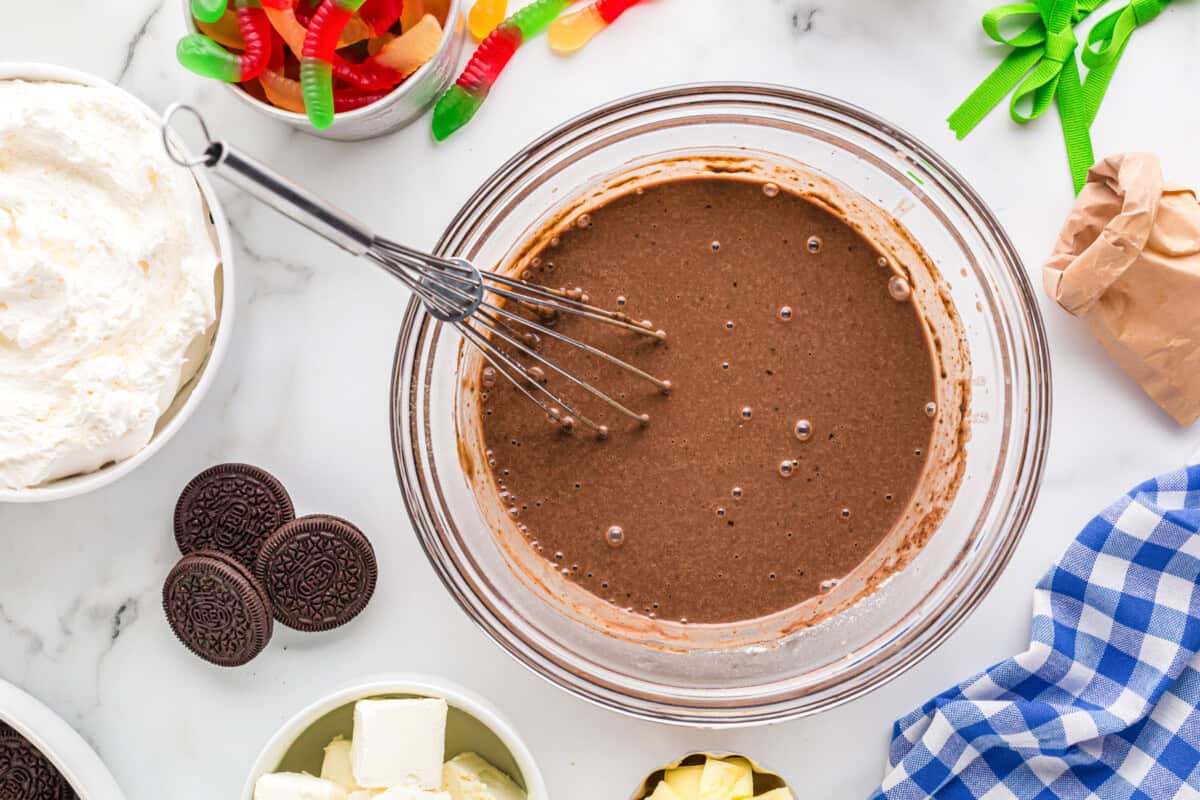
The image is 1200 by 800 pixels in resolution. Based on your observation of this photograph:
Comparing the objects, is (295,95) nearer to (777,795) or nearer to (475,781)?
(475,781)

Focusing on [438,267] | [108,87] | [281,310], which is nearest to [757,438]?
[438,267]

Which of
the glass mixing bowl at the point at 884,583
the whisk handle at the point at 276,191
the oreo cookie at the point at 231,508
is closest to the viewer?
the whisk handle at the point at 276,191

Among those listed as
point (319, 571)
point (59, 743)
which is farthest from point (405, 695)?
point (59, 743)

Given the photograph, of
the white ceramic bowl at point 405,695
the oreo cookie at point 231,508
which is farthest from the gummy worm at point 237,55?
the white ceramic bowl at point 405,695

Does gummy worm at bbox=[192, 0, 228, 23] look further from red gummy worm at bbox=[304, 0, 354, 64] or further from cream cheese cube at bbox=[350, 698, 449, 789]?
cream cheese cube at bbox=[350, 698, 449, 789]

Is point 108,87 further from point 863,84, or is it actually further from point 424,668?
point 863,84

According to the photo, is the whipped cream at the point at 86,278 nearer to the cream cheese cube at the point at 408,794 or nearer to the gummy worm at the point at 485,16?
the gummy worm at the point at 485,16
